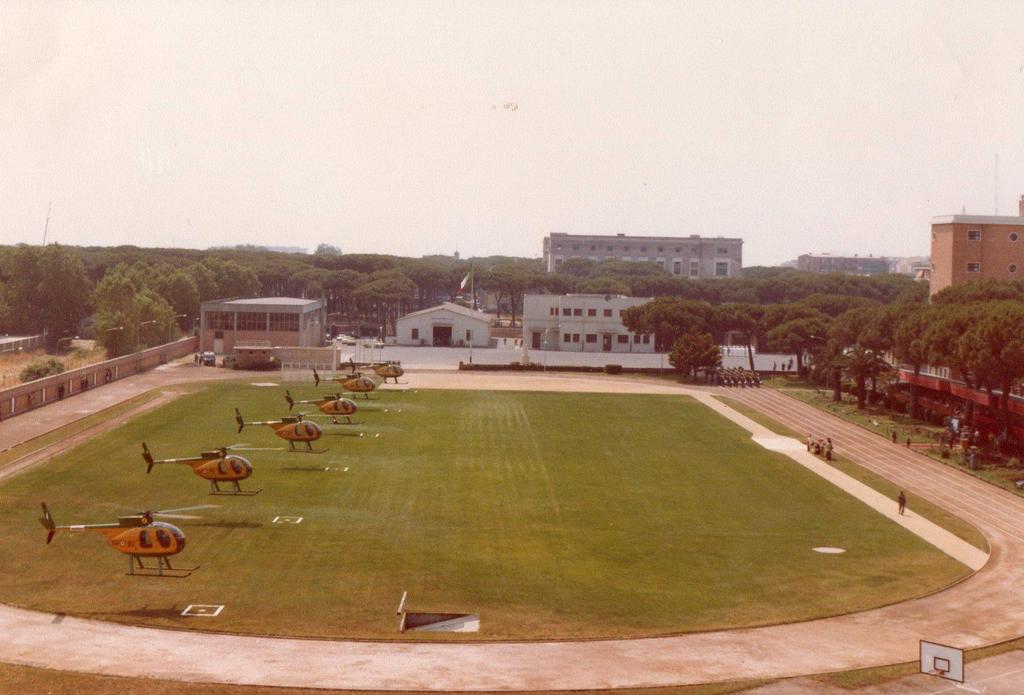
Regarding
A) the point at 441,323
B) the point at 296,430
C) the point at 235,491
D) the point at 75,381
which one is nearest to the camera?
the point at 235,491

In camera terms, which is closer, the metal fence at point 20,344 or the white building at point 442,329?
the metal fence at point 20,344

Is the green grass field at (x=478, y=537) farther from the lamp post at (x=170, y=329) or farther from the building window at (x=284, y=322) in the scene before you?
the lamp post at (x=170, y=329)

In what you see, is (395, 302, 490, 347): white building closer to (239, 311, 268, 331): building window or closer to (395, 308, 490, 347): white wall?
(395, 308, 490, 347): white wall

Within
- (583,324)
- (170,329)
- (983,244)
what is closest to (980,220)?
(983,244)

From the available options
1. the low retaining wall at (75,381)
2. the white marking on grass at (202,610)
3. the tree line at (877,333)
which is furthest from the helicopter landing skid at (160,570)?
the tree line at (877,333)

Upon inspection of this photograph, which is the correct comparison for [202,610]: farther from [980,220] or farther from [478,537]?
[980,220]

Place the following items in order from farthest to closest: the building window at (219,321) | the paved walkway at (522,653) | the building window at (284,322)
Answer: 1. the building window at (219,321)
2. the building window at (284,322)
3. the paved walkway at (522,653)

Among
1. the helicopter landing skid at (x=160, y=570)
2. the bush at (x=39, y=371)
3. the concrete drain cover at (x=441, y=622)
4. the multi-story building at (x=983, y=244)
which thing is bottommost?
the concrete drain cover at (x=441, y=622)
